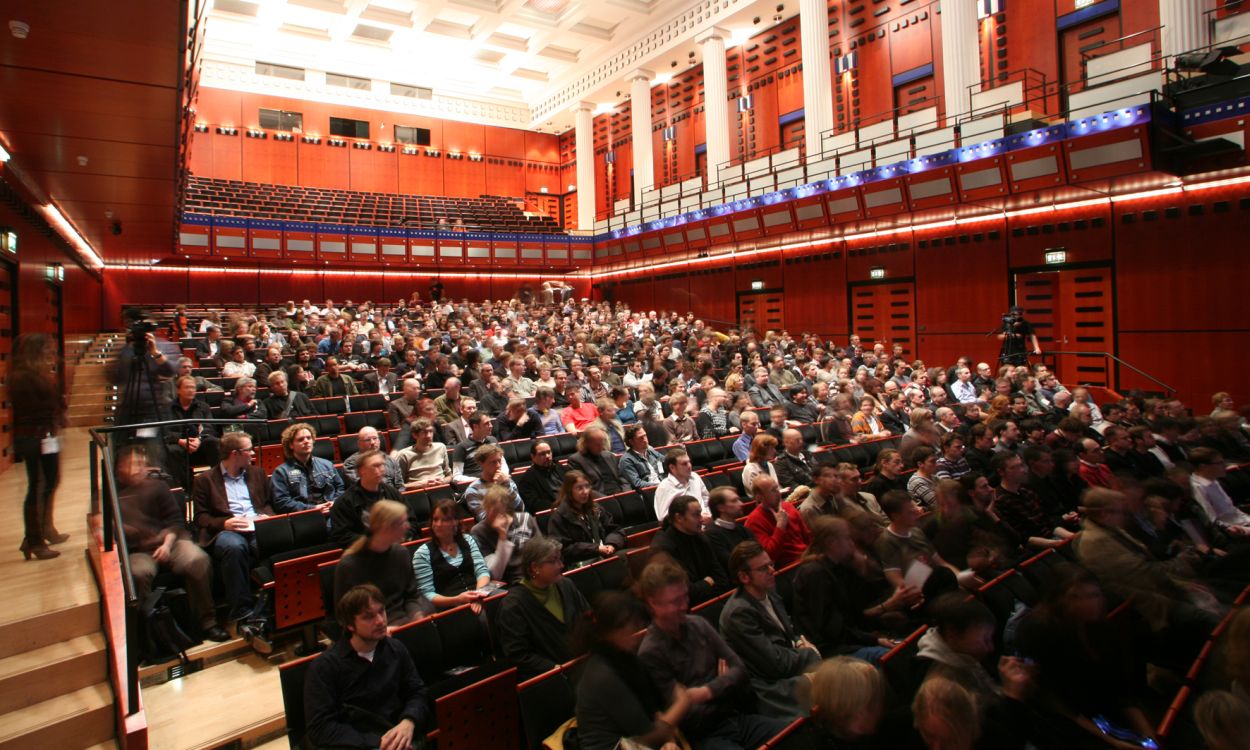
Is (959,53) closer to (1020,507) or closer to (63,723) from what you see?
(1020,507)

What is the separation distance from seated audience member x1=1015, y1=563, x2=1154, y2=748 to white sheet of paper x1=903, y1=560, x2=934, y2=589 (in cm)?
50

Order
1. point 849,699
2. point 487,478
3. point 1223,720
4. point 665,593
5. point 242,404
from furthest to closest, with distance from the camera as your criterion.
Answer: point 242,404, point 487,478, point 665,593, point 849,699, point 1223,720

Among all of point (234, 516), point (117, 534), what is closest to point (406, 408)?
point (234, 516)

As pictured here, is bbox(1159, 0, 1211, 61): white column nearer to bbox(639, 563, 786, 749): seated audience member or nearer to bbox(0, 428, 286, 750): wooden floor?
bbox(639, 563, 786, 749): seated audience member

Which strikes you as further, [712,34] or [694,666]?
[712,34]

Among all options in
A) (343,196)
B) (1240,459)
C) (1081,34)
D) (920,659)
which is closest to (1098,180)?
(1081,34)

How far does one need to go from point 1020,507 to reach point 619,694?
117 inches

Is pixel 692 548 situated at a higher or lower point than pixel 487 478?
lower

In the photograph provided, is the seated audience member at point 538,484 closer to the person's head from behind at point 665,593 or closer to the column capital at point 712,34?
the person's head from behind at point 665,593

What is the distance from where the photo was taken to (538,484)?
11.9ft

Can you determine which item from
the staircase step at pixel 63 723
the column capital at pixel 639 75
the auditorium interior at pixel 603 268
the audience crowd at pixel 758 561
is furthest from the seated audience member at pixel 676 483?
the column capital at pixel 639 75

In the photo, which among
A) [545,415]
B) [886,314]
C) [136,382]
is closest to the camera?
[136,382]

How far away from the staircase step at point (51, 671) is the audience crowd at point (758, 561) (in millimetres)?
318

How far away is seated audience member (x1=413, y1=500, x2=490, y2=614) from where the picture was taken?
101 inches
